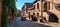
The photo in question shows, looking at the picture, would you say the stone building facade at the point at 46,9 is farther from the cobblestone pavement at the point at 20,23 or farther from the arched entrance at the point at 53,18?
the cobblestone pavement at the point at 20,23

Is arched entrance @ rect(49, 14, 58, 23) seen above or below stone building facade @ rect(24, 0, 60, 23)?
below

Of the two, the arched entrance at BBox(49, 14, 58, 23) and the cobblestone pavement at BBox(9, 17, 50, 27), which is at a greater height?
the arched entrance at BBox(49, 14, 58, 23)

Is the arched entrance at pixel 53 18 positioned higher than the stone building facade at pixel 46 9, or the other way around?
the stone building facade at pixel 46 9

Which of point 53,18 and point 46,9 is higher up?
point 46,9

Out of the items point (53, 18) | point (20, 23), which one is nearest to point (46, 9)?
point (53, 18)

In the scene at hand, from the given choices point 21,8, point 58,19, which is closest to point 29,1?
point 21,8

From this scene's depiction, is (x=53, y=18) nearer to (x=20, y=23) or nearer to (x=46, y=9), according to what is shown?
(x=46, y=9)

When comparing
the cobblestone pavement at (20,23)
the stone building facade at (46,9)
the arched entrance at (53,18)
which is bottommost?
the cobblestone pavement at (20,23)

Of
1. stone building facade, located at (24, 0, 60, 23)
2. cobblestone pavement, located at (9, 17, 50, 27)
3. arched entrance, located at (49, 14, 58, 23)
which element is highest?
stone building facade, located at (24, 0, 60, 23)

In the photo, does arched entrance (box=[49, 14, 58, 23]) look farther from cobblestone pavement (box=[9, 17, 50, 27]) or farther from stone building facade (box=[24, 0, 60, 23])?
cobblestone pavement (box=[9, 17, 50, 27])

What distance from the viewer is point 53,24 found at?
3240 mm

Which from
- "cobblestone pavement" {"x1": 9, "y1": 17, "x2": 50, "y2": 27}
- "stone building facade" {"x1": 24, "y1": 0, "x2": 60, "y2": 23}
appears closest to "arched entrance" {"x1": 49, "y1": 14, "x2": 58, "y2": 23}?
"stone building facade" {"x1": 24, "y1": 0, "x2": 60, "y2": 23}

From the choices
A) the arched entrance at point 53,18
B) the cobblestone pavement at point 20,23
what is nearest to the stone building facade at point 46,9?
the arched entrance at point 53,18

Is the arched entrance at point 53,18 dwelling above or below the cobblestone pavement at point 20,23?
above
